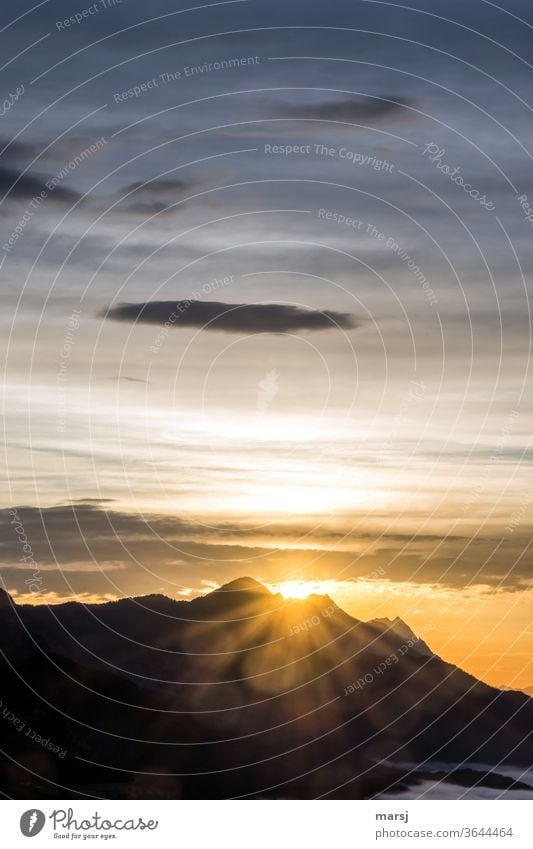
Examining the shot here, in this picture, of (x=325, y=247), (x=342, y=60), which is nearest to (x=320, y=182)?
(x=325, y=247)
